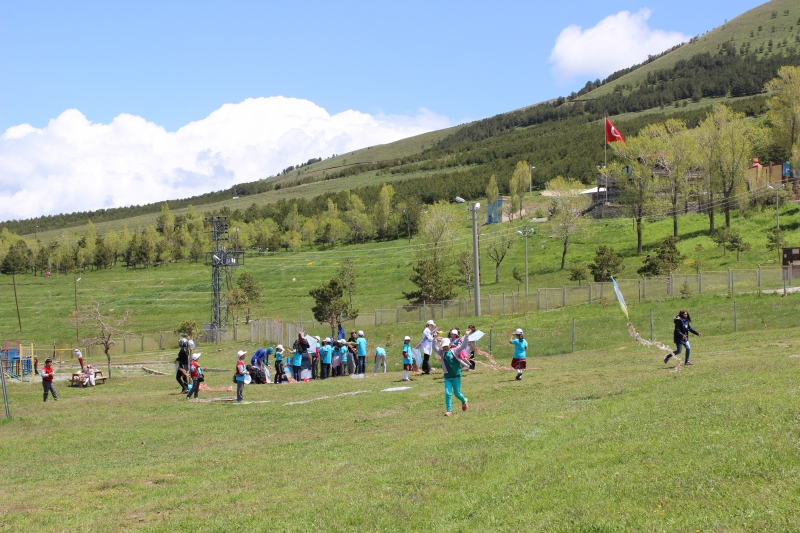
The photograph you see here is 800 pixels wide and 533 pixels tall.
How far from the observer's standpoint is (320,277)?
3947 inches

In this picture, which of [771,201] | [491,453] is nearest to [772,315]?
[491,453]

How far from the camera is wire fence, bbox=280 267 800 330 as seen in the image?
4462 centimetres

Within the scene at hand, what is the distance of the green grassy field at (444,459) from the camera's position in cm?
854

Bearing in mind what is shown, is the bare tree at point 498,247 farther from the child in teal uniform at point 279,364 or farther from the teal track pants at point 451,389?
the teal track pants at point 451,389

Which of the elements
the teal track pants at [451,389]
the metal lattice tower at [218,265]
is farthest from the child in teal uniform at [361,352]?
the metal lattice tower at [218,265]

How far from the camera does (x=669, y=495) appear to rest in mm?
8367

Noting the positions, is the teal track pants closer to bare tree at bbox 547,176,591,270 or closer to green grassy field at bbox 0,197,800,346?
green grassy field at bbox 0,197,800,346

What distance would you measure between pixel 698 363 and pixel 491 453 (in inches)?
468

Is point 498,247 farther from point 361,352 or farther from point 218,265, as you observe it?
point 361,352

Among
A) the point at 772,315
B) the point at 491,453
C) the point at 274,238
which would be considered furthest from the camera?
the point at 274,238

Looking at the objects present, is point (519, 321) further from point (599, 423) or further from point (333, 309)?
point (599, 423)

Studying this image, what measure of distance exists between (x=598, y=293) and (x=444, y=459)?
40469mm

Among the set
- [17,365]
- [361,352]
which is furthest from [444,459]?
[17,365]

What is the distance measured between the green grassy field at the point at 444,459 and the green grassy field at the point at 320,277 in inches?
1726
